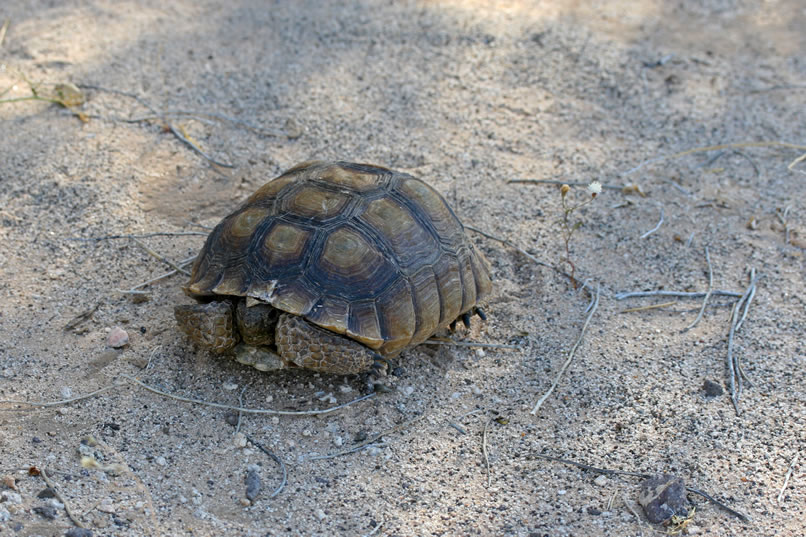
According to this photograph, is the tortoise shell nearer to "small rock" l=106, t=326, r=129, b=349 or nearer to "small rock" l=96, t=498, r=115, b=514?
"small rock" l=106, t=326, r=129, b=349

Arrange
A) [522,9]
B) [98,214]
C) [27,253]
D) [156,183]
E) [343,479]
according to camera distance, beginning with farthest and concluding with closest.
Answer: [522,9] < [156,183] < [98,214] < [27,253] < [343,479]

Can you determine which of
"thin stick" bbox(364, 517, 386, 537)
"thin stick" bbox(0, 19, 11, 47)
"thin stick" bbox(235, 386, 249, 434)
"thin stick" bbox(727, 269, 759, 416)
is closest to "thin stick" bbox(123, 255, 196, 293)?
"thin stick" bbox(235, 386, 249, 434)

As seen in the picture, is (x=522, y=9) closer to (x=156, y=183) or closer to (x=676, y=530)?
(x=156, y=183)

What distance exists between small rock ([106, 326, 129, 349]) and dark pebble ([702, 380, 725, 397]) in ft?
7.67

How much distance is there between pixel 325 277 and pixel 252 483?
2.46 ft

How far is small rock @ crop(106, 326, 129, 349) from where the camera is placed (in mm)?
2834

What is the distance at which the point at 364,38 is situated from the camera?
5145 mm

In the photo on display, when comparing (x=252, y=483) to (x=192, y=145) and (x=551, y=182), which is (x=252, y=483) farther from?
(x=551, y=182)

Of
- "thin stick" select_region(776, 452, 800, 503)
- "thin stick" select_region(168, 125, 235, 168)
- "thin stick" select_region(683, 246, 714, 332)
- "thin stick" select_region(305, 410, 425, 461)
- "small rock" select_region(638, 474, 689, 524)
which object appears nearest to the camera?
"small rock" select_region(638, 474, 689, 524)

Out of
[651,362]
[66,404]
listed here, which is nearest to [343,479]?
[66,404]

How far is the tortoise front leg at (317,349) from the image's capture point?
2.51 m

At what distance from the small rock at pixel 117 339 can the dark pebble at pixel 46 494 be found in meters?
0.75

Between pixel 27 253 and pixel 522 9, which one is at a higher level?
pixel 522 9

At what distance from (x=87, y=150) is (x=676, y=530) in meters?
3.41
